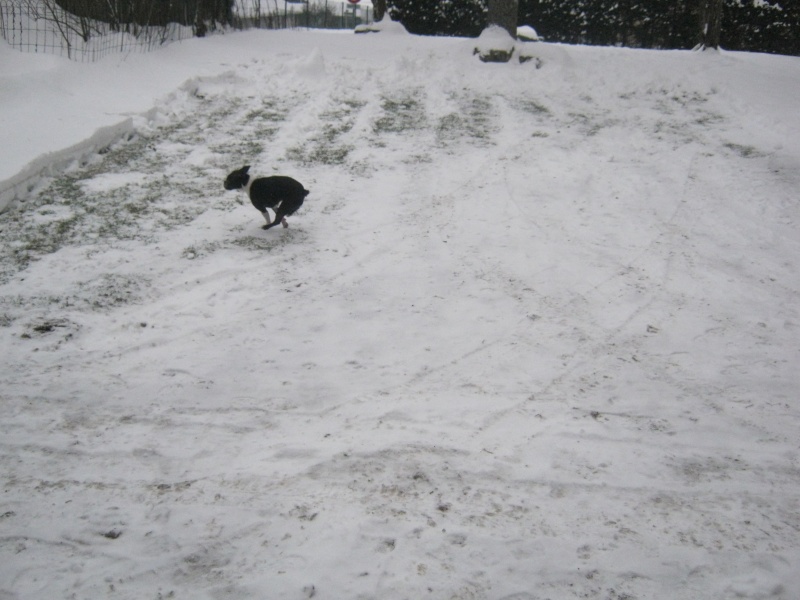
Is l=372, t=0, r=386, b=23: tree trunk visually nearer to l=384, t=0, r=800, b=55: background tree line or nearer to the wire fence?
the wire fence

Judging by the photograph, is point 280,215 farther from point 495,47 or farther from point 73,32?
point 73,32

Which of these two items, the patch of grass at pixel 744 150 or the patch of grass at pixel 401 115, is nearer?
the patch of grass at pixel 744 150

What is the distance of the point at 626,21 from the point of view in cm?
1891

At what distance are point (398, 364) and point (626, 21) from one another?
20.0 metres

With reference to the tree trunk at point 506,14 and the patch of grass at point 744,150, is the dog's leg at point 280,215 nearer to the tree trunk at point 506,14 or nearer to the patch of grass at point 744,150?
the patch of grass at point 744,150


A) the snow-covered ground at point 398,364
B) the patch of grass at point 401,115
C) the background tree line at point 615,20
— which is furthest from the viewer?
the background tree line at point 615,20

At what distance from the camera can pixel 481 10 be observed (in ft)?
64.1

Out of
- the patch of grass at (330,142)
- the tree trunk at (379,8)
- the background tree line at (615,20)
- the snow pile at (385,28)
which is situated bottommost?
the patch of grass at (330,142)

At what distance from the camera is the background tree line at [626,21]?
1662cm

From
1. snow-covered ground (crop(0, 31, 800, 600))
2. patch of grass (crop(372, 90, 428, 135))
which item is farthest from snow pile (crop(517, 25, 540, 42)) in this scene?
snow-covered ground (crop(0, 31, 800, 600))

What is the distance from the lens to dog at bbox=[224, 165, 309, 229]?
5090 millimetres

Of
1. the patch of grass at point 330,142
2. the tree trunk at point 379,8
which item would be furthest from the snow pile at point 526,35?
the patch of grass at point 330,142

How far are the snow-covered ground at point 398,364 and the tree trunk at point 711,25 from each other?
5.15m

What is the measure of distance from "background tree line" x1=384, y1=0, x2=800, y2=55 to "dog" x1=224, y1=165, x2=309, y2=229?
664 inches
